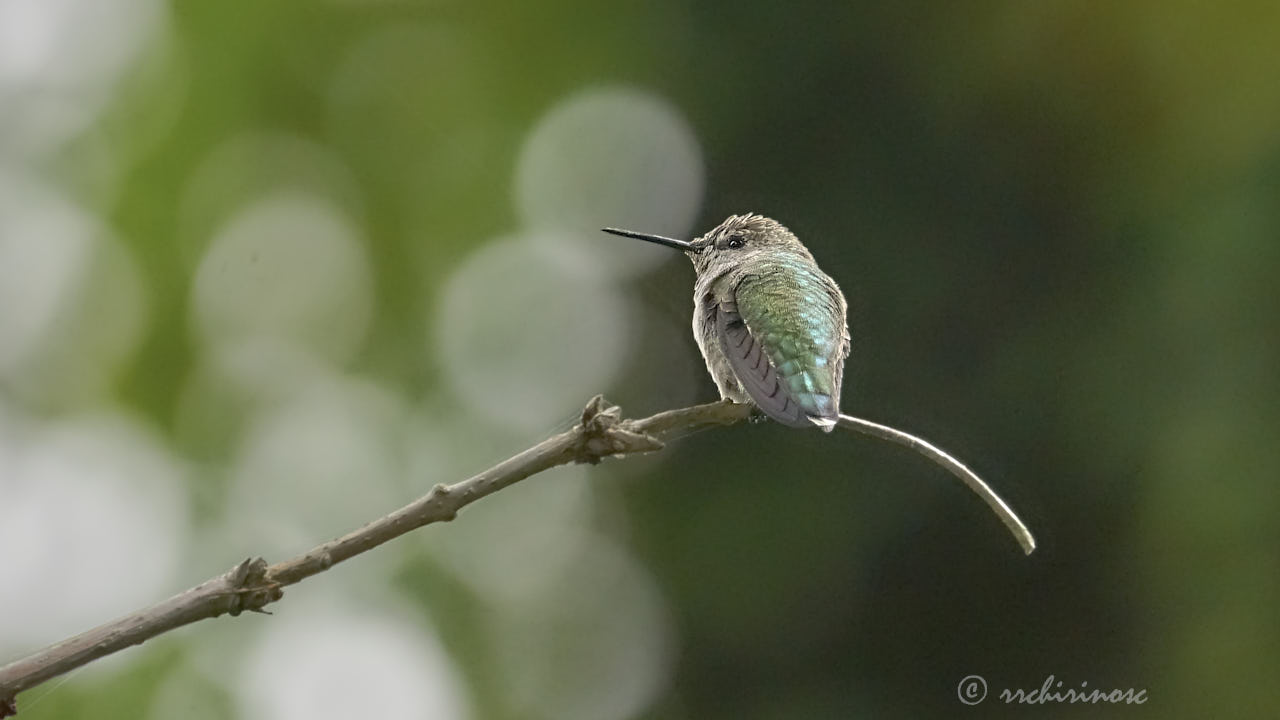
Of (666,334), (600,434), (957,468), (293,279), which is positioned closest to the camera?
(600,434)

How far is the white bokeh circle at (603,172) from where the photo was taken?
8.17 metres

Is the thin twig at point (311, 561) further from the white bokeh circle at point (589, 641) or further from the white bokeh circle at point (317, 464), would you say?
the white bokeh circle at point (317, 464)

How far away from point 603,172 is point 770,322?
18.3ft

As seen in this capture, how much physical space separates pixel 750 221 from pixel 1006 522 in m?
3.32

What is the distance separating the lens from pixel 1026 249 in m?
6.45

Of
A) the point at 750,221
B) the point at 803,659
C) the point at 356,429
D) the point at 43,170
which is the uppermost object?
the point at 43,170

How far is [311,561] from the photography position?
2.12 metres

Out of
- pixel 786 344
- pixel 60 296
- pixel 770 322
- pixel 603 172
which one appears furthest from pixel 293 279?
pixel 786 344

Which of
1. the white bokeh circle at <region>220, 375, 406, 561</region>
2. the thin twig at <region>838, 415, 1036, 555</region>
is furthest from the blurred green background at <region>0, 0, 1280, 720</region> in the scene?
the thin twig at <region>838, 415, 1036, 555</region>

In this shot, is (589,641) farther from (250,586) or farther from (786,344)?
(250,586)

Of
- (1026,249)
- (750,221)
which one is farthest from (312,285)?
(1026,249)

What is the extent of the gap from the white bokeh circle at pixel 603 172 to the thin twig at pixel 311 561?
536cm

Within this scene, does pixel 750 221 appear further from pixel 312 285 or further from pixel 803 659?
pixel 312 285

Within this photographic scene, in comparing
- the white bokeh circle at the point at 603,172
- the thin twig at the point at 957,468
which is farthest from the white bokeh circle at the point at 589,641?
the thin twig at the point at 957,468
